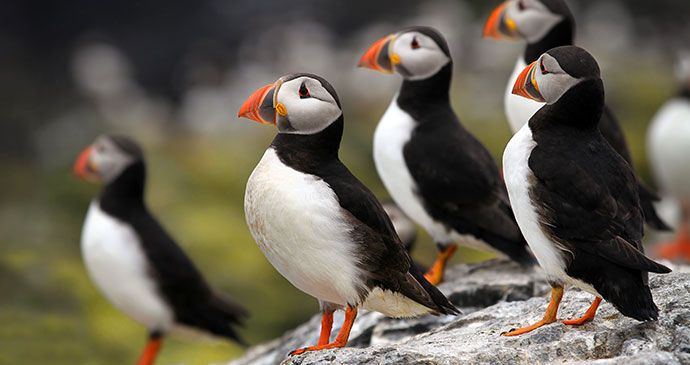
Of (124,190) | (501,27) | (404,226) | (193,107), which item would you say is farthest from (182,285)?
(193,107)

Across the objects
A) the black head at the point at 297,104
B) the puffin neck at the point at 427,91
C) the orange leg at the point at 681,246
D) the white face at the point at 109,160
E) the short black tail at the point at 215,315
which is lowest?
the orange leg at the point at 681,246

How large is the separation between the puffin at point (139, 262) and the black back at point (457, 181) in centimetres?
182

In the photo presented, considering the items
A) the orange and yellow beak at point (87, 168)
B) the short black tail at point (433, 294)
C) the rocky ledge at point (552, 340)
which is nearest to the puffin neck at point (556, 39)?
the rocky ledge at point (552, 340)

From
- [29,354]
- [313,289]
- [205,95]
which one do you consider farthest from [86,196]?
[313,289]

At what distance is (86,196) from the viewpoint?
37.7 ft

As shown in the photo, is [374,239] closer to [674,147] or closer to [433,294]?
[433,294]

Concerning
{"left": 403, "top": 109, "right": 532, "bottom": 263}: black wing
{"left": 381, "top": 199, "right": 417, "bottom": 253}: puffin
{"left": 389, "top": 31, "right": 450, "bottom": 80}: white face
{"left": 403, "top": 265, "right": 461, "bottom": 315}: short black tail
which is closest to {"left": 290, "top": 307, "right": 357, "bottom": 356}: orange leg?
A: {"left": 403, "top": 265, "right": 461, "bottom": 315}: short black tail

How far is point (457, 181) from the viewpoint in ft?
15.4

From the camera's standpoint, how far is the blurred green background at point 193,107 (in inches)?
356

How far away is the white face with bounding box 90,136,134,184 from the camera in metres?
5.84

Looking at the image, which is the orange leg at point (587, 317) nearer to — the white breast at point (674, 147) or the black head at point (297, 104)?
the black head at point (297, 104)

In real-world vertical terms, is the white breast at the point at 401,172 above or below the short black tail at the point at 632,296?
above

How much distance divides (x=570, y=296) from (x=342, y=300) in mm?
1116

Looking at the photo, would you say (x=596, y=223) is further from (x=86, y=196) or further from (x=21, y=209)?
A: (x=21, y=209)
